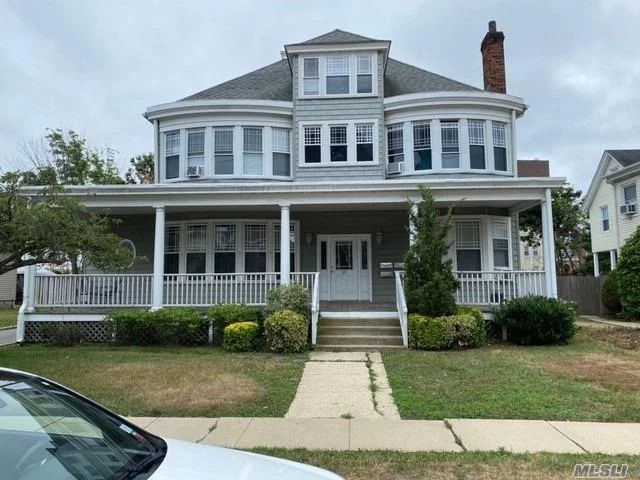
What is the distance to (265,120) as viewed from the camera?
1560 cm

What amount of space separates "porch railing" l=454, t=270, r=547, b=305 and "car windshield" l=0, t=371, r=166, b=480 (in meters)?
11.0

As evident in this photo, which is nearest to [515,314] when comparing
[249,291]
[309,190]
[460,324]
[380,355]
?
[460,324]

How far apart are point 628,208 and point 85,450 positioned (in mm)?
25207

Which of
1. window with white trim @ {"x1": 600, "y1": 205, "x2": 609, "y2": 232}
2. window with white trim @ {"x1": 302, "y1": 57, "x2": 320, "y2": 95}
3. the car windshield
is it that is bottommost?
the car windshield

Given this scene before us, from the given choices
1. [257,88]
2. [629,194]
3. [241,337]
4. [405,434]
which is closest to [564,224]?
[629,194]

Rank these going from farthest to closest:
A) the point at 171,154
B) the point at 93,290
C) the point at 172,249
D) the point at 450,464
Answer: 1. the point at 171,154
2. the point at 172,249
3. the point at 93,290
4. the point at 450,464

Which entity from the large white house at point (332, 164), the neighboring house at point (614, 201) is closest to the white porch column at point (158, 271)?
the large white house at point (332, 164)

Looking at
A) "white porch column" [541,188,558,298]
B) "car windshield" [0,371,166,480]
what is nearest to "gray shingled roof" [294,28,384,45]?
"white porch column" [541,188,558,298]

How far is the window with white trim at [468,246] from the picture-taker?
14648 millimetres

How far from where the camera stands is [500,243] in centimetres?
1495

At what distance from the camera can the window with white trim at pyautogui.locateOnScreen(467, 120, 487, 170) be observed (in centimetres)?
1519

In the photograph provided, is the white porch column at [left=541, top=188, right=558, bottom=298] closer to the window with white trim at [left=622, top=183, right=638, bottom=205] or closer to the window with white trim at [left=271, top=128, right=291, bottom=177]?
the window with white trim at [left=271, top=128, right=291, bottom=177]

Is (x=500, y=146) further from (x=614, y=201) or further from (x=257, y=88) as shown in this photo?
(x=614, y=201)

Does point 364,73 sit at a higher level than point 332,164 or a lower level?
higher
